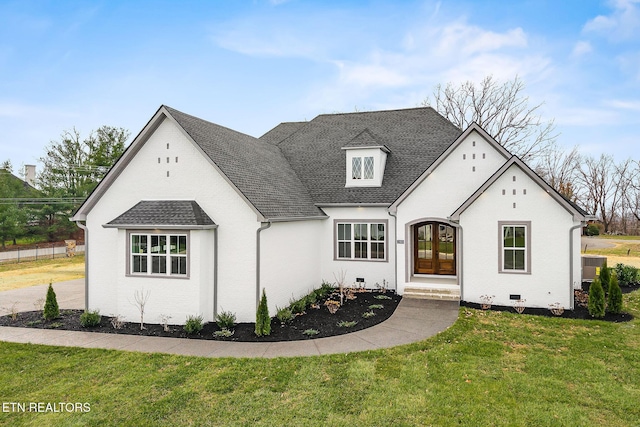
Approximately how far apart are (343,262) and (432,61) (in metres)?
15.2

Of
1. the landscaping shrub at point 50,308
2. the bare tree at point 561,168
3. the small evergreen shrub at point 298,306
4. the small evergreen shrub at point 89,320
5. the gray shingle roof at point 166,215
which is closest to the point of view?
the gray shingle roof at point 166,215

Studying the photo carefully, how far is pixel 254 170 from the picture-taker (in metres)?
13.1

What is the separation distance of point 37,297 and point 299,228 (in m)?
11.3

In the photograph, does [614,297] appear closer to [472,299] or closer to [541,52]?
[472,299]

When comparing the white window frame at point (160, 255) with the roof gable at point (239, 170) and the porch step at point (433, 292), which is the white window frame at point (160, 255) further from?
the porch step at point (433, 292)

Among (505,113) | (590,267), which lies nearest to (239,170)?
(590,267)

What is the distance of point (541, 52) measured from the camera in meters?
18.4

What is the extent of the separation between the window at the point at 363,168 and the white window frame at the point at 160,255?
8.31 metres

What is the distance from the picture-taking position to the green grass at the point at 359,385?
568 cm

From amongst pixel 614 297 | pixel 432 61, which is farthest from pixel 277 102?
pixel 614 297

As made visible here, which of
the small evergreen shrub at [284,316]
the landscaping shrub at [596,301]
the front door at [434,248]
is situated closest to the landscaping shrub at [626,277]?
the landscaping shrub at [596,301]

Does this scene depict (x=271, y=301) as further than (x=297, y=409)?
Yes

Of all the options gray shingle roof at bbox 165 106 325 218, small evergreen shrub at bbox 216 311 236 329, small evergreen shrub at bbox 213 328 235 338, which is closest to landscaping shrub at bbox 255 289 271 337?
small evergreen shrub at bbox 213 328 235 338

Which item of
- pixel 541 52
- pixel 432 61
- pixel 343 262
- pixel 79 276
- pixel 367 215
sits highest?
pixel 432 61
